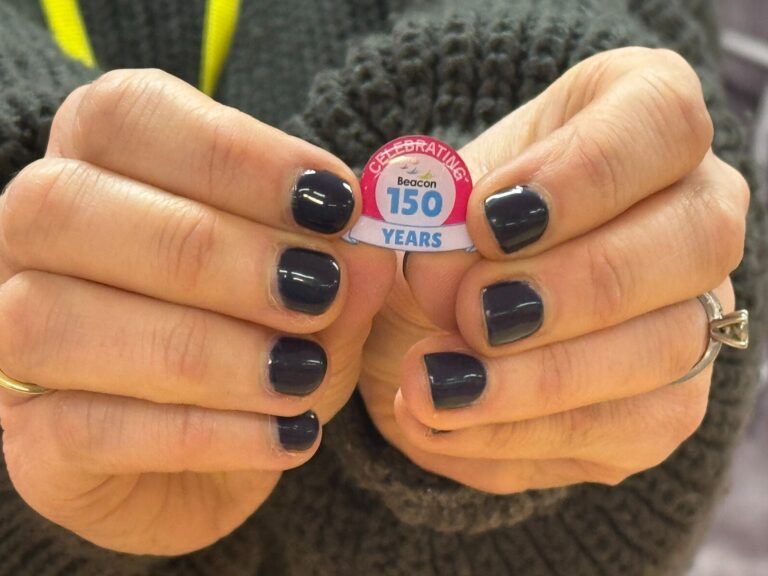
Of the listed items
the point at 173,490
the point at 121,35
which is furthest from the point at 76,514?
the point at 121,35

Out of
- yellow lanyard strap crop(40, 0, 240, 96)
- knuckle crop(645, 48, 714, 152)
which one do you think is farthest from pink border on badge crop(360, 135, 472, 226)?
yellow lanyard strap crop(40, 0, 240, 96)

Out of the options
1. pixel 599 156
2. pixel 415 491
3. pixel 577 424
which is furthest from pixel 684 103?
pixel 415 491

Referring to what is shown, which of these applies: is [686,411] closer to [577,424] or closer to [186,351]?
[577,424]

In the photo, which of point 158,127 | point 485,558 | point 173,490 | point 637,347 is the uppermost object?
point 158,127

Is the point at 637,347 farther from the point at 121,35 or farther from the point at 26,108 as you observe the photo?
the point at 121,35

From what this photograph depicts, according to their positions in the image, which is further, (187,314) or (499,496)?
(499,496)

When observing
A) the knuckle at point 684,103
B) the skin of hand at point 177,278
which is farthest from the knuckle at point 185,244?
the knuckle at point 684,103

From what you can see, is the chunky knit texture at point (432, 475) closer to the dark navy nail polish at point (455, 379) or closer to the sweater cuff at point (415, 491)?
the sweater cuff at point (415, 491)
